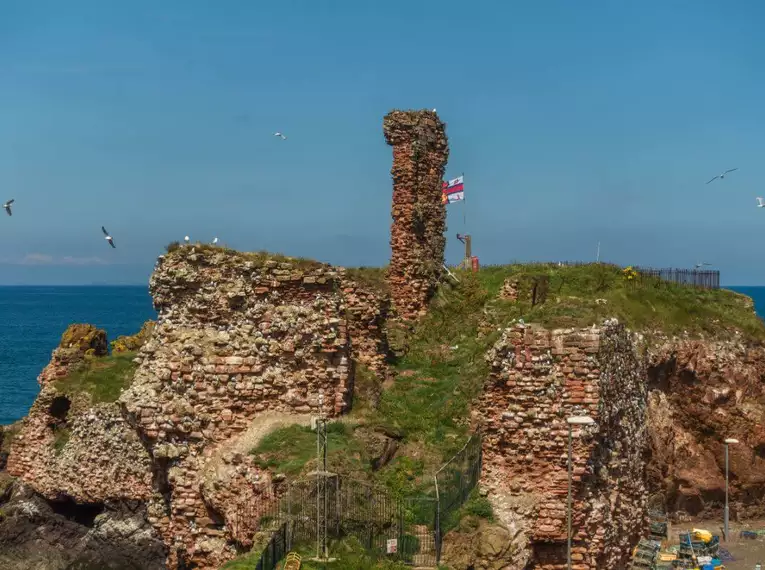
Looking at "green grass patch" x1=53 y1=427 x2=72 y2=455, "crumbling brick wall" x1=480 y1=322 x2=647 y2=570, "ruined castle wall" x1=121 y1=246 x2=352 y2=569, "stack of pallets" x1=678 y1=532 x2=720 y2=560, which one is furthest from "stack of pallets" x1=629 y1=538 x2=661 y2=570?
"green grass patch" x1=53 y1=427 x2=72 y2=455

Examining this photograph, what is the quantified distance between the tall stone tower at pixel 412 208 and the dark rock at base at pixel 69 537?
1086cm

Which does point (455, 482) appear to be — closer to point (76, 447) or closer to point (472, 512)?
point (472, 512)

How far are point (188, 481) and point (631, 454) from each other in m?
10.6

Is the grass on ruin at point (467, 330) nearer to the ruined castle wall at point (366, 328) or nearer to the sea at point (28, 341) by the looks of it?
the ruined castle wall at point (366, 328)


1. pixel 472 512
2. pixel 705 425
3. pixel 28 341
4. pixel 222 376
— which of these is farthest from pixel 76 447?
pixel 28 341

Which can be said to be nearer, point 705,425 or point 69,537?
point 69,537

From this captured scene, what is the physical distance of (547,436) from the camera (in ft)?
62.7

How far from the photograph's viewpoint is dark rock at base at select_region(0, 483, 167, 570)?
2616cm

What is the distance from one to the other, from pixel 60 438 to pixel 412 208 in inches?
531

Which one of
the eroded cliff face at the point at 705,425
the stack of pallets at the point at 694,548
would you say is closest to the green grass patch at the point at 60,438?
the stack of pallets at the point at 694,548

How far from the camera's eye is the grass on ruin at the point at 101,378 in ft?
92.4

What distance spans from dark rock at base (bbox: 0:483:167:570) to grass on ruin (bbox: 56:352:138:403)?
345 cm

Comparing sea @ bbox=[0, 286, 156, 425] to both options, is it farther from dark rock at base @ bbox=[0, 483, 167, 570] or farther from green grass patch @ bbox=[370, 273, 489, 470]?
green grass patch @ bbox=[370, 273, 489, 470]

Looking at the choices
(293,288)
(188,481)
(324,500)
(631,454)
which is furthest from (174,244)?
(631,454)
